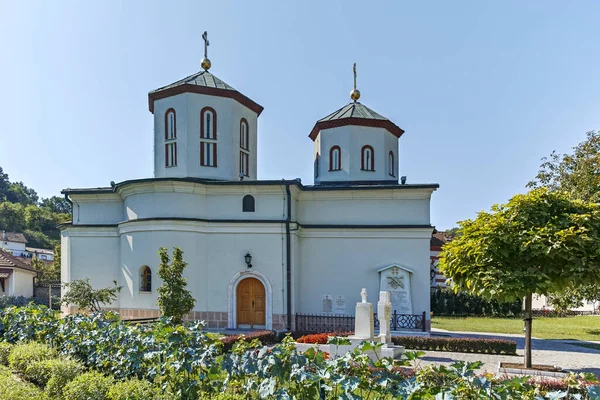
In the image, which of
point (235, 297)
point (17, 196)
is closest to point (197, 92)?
point (235, 297)

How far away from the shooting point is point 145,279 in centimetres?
1967

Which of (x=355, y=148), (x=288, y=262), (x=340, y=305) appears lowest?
(x=340, y=305)

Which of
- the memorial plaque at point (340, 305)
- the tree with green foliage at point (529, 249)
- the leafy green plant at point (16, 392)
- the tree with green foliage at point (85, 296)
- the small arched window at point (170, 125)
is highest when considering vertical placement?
the small arched window at point (170, 125)

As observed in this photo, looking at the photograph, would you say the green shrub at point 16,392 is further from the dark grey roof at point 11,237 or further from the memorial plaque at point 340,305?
the dark grey roof at point 11,237

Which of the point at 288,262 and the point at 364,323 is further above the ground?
the point at 288,262

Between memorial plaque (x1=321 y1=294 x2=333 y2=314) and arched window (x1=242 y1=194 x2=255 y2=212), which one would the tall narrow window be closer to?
arched window (x1=242 y1=194 x2=255 y2=212)

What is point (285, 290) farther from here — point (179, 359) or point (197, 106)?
point (179, 359)

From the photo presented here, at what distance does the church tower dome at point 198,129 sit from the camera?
21.1 m

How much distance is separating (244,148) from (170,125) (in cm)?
342

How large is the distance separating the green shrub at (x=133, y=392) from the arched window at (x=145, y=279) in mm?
12723

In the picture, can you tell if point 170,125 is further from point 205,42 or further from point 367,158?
point 367,158

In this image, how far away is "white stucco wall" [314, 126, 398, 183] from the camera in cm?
2350

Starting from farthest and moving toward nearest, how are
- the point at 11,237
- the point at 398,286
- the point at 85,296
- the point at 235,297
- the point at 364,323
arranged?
the point at 11,237 < the point at 398,286 < the point at 235,297 < the point at 85,296 < the point at 364,323

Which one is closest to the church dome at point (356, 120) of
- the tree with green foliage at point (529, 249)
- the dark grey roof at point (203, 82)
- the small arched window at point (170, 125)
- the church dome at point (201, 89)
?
the church dome at point (201, 89)
